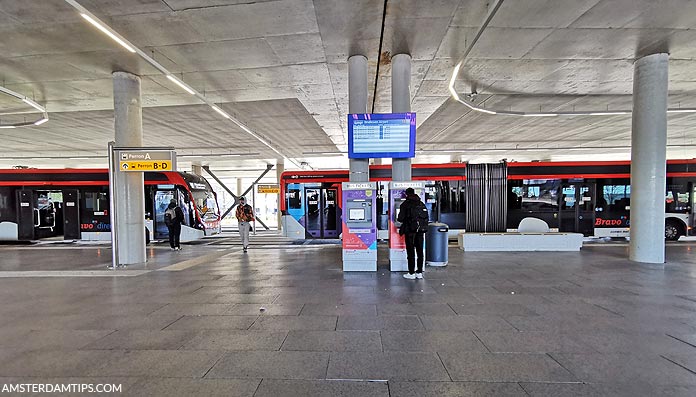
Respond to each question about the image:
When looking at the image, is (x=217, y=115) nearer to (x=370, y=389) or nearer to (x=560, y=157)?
(x=370, y=389)

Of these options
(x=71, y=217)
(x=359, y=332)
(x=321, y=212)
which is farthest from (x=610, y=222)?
(x=71, y=217)

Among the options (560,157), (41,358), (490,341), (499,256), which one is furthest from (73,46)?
(560,157)

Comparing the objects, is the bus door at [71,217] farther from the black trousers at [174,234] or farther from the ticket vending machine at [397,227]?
the ticket vending machine at [397,227]

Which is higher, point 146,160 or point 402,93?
point 402,93

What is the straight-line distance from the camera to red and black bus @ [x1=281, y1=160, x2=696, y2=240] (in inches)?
461

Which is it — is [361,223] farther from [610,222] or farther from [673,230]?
[673,230]

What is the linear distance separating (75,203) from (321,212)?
1090cm

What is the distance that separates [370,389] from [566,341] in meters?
2.60

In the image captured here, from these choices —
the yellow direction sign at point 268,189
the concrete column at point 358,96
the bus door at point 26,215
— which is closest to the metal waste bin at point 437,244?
the concrete column at point 358,96

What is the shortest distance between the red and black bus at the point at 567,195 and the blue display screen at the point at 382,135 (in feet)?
14.8

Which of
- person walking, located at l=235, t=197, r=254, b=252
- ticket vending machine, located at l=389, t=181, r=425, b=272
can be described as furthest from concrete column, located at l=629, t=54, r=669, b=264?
person walking, located at l=235, t=197, r=254, b=252

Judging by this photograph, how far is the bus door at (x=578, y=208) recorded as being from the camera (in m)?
11.9

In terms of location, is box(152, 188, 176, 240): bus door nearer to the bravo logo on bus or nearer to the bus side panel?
the bus side panel

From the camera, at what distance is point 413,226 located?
21.9 ft
